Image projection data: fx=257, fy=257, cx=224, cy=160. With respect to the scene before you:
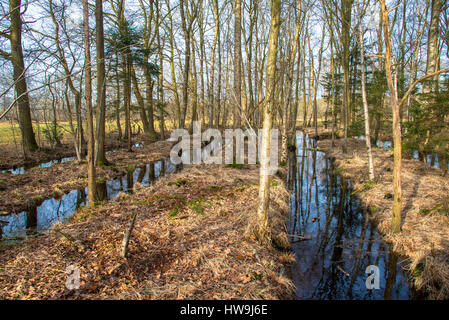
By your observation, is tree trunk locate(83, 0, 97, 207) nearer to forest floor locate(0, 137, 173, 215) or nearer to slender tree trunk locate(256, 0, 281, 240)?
forest floor locate(0, 137, 173, 215)

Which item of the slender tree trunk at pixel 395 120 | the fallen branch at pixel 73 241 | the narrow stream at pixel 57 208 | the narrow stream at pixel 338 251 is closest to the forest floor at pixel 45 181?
the narrow stream at pixel 57 208

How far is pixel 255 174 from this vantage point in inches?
381

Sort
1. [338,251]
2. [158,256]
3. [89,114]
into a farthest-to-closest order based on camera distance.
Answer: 1. [89,114]
2. [338,251]
3. [158,256]

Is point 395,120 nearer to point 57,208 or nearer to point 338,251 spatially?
point 338,251

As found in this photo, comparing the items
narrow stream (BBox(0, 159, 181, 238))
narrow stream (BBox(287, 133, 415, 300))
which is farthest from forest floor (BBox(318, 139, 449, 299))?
narrow stream (BBox(0, 159, 181, 238))

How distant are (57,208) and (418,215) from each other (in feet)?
30.6

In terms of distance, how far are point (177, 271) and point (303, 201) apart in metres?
5.55

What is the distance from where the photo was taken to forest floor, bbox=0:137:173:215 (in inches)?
294

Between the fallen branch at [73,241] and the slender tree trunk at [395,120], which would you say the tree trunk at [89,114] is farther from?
the slender tree trunk at [395,120]

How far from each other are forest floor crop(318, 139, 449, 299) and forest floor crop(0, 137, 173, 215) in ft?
30.5

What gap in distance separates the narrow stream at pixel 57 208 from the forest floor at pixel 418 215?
23.5ft

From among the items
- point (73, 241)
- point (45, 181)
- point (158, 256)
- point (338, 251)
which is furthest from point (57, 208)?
point (338, 251)

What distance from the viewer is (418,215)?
591 centimetres
